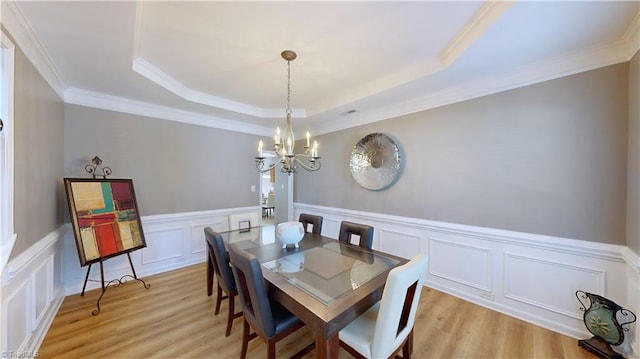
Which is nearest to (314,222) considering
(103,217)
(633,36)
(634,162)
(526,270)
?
(526,270)

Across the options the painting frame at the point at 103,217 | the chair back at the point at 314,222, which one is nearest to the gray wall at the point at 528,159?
the chair back at the point at 314,222

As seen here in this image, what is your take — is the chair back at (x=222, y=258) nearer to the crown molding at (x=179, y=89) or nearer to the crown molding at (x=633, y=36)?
the crown molding at (x=179, y=89)

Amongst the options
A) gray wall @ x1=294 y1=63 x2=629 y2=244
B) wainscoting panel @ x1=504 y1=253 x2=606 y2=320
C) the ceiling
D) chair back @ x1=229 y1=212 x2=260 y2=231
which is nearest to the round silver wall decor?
gray wall @ x1=294 y1=63 x2=629 y2=244

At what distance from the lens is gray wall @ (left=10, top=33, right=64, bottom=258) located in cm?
163

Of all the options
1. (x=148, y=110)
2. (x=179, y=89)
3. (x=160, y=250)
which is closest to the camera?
(x=179, y=89)

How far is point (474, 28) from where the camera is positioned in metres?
1.76

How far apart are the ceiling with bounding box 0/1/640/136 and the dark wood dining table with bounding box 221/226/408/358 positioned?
1.94 meters

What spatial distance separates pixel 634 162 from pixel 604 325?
4.24 feet

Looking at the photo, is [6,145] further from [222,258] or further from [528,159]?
[528,159]

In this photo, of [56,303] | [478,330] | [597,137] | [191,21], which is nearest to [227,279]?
[56,303]

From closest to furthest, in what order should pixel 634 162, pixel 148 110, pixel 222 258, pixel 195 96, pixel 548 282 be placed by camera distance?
pixel 634 162, pixel 222 258, pixel 548 282, pixel 195 96, pixel 148 110

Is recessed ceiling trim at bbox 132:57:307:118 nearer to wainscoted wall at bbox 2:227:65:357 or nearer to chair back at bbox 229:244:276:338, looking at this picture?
wainscoted wall at bbox 2:227:65:357

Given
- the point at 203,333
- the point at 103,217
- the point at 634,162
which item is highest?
the point at 634,162

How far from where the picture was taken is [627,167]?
5.98ft
